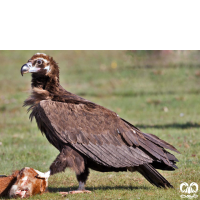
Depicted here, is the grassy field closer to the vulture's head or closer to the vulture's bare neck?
the vulture's bare neck

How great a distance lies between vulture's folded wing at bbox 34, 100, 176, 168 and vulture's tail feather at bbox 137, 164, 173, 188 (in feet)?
0.53

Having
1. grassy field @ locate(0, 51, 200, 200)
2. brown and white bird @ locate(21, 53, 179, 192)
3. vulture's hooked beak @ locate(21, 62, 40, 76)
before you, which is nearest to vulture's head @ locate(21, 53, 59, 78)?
vulture's hooked beak @ locate(21, 62, 40, 76)

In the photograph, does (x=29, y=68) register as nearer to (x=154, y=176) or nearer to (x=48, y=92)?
(x=48, y=92)

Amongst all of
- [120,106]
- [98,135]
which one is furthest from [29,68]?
[120,106]

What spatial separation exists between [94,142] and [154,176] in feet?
3.88

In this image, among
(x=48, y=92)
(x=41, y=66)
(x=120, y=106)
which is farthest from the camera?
(x=120, y=106)

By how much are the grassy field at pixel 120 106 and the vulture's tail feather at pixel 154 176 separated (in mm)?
150

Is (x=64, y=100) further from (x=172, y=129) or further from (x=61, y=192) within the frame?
(x=172, y=129)

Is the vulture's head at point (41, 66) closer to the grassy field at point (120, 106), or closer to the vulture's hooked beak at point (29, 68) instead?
the vulture's hooked beak at point (29, 68)

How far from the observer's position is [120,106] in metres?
16.0

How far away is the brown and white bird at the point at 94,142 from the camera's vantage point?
260 inches

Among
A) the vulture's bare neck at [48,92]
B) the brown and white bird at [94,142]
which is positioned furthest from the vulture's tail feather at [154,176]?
the vulture's bare neck at [48,92]

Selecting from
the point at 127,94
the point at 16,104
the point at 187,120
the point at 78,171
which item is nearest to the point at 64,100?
the point at 78,171

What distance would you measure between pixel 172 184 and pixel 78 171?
1.81 meters
